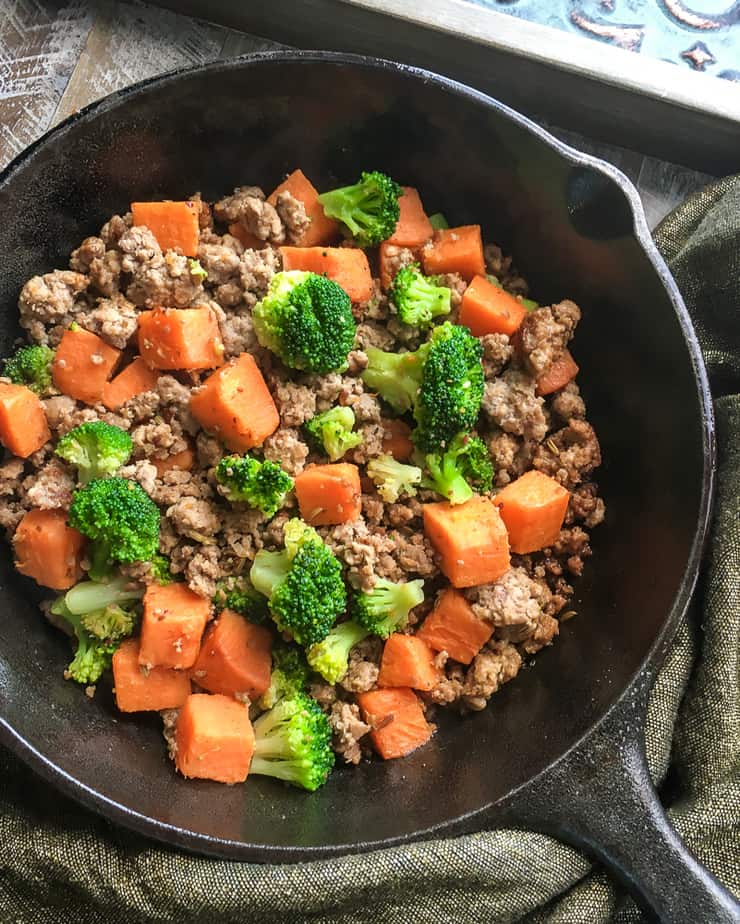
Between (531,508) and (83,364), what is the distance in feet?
5.18

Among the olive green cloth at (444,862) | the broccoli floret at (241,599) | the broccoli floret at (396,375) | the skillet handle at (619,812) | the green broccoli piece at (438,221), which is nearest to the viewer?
the skillet handle at (619,812)

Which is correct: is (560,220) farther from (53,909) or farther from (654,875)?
(53,909)

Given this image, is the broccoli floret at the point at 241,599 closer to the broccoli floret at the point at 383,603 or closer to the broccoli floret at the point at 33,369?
the broccoli floret at the point at 383,603

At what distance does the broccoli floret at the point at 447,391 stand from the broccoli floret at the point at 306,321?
0.30m

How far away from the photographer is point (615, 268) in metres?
3.07

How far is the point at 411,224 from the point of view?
10.9 ft

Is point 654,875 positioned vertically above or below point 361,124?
below

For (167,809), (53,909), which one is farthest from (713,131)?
(53,909)

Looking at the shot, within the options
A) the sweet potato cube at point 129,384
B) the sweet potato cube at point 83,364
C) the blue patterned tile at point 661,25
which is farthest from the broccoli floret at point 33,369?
the blue patterned tile at point 661,25

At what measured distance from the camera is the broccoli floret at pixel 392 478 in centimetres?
302

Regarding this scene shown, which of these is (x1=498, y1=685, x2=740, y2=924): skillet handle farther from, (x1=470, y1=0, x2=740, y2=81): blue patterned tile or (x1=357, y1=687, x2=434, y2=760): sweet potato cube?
(x1=470, y1=0, x2=740, y2=81): blue patterned tile

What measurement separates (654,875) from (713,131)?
277 centimetres

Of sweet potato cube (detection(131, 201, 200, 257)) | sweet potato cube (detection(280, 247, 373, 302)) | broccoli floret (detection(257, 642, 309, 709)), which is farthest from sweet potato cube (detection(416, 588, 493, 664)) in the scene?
sweet potato cube (detection(131, 201, 200, 257))

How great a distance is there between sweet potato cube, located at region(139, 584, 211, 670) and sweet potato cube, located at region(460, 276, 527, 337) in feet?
4.39
